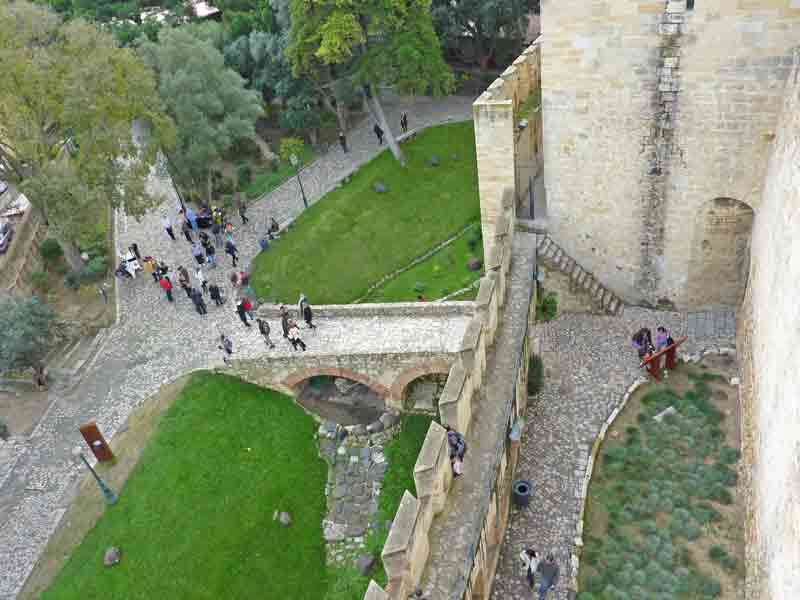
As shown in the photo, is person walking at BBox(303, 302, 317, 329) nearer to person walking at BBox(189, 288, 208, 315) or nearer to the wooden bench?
person walking at BBox(189, 288, 208, 315)

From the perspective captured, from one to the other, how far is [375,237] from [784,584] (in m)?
17.3

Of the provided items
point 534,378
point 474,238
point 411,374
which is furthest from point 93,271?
point 534,378

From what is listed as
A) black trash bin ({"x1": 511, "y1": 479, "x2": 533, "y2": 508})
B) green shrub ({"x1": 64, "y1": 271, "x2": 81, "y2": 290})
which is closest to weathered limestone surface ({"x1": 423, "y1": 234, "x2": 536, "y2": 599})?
black trash bin ({"x1": 511, "y1": 479, "x2": 533, "y2": 508})

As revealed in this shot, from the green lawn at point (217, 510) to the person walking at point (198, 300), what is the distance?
2545 mm

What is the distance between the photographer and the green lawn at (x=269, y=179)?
88.9 feet

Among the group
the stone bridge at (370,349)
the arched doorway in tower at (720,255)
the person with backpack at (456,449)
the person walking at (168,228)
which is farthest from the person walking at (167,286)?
the arched doorway in tower at (720,255)

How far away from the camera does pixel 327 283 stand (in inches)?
854

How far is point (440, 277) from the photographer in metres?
20.8

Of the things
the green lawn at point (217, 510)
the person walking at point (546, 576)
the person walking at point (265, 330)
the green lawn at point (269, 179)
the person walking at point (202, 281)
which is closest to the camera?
the person walking at point (546, 576)

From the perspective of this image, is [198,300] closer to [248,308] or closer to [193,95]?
[248,308]

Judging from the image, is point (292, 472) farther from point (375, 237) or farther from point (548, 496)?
point (375, 237)

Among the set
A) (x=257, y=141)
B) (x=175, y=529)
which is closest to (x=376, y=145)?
(x=257, y=141)

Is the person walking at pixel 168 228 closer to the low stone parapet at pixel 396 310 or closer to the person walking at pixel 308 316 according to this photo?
the low stone parapet at pixel 396 310

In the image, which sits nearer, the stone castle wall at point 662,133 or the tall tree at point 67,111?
the stone castle wall at point 662,133
